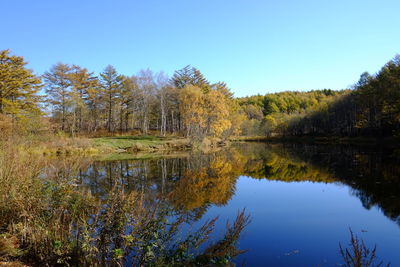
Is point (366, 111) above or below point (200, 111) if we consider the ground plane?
above

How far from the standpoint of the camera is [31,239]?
417 centimetres

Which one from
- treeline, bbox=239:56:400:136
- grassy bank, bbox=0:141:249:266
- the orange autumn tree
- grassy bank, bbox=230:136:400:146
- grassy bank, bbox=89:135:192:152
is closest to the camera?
grassy bank, bbox=0:141:249:266

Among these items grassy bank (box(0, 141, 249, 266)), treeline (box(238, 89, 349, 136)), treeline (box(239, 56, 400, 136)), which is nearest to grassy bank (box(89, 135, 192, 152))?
grassy bank (box(0, 141, 249, 266))

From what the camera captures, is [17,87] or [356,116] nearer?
[17,87]

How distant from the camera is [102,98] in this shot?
5147 centimetres

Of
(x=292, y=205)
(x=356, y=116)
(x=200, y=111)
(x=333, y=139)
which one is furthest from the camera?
(x=333, y=139)

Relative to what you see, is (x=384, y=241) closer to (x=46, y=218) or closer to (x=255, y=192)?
(x=255, y=192)

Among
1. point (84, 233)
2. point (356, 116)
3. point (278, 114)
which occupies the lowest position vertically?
point (84, 233)

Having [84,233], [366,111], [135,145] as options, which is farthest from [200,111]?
[84,233]

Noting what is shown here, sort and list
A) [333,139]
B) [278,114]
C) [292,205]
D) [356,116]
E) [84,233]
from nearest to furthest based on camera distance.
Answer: [84,233]
[292,205]
[356,116]
[333,139]
[278,114]

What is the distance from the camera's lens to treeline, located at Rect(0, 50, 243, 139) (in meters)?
36.1

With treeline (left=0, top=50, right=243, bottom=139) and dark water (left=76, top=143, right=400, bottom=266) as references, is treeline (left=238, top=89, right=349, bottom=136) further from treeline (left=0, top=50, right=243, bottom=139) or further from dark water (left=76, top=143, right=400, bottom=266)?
dark water (left=76, top=143, right=400, bottom=266)

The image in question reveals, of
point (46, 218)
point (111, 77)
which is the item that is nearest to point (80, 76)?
point (111, 77)

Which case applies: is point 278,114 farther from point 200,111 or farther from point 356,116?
point 200,111
